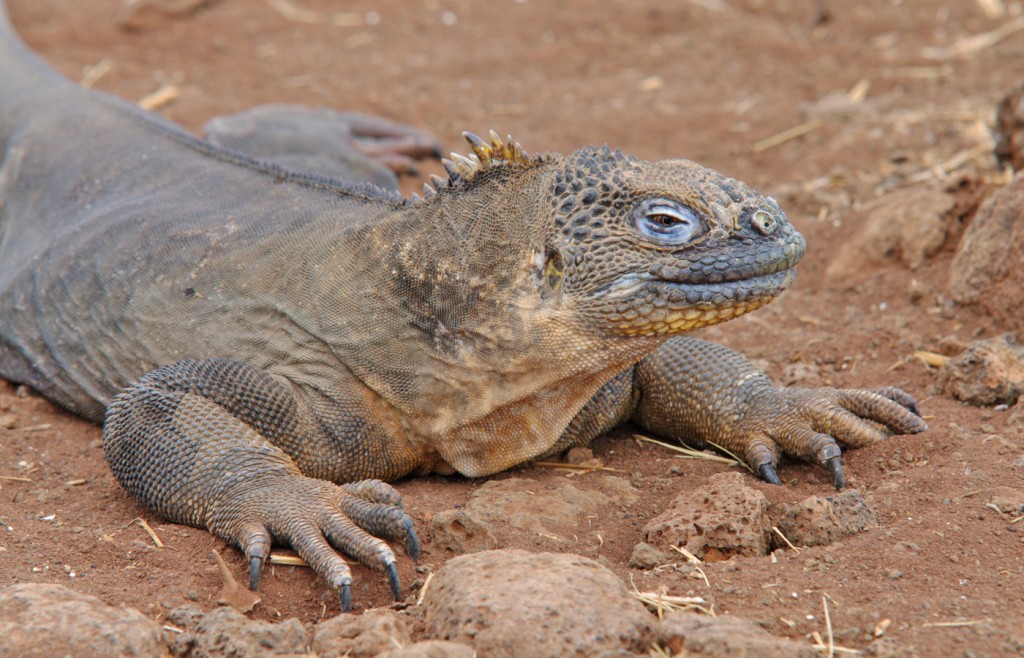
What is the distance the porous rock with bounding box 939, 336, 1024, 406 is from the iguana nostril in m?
1.60

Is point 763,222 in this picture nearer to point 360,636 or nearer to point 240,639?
point 360,636

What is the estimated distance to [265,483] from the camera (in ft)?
16.2

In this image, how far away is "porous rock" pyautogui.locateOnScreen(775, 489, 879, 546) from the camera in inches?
180

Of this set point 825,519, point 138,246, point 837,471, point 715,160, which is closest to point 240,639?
point 825,519

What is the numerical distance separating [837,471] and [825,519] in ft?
2.06

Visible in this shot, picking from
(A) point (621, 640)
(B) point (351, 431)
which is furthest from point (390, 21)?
(A) point (621, 640)

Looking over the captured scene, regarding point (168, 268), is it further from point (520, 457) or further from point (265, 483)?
point (520, 457)

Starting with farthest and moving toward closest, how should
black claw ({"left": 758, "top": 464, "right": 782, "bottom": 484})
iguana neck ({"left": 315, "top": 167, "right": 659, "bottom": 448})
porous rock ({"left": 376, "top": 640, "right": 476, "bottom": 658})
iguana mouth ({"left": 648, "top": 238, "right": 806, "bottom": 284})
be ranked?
black claw ({"left": 758, "top": 464, "right": 782, "bottom": 484})
iguana neck ({"left": 315, "top": 167, "right": 659, "bottom": 448})
iguana mouth ({"left": 648, "top": 238, "right": 806, "bottom": 284})
porous rock ({"left": 376, "top": 640, "right": 476, "bottom": 658})

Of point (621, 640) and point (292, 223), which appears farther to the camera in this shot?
point (292, 223)

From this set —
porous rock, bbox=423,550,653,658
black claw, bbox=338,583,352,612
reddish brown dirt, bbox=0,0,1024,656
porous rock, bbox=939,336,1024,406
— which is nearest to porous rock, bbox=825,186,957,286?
reddish brown dirt, bbox=0,0,1024,656

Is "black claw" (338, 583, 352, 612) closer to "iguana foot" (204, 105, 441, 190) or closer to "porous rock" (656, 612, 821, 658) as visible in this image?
"porous rock" (656, 612, 821, 658)

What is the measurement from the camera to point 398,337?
5.27 meters

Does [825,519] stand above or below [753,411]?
above

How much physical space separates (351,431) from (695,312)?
64.2 inches
